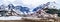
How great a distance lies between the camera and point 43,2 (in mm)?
1006

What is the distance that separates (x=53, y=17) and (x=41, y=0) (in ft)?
0.69

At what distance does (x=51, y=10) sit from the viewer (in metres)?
1.00

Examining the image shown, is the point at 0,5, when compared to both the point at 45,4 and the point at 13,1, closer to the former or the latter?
the point at 13,1

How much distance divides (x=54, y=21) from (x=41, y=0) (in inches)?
9.8

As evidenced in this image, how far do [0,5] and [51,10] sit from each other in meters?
0.52

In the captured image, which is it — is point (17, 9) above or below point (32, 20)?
above

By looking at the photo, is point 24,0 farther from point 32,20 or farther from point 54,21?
point 54,21

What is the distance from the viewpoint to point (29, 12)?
3.28ft

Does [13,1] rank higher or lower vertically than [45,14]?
higher

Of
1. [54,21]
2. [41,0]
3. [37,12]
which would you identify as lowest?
[54,21]

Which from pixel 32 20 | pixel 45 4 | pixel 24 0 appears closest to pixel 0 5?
pixel 24 0

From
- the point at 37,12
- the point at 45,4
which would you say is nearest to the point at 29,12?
the point at 37,12

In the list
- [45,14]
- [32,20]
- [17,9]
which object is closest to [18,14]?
[17,9]

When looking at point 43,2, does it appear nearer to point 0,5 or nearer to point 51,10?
point 51,10
